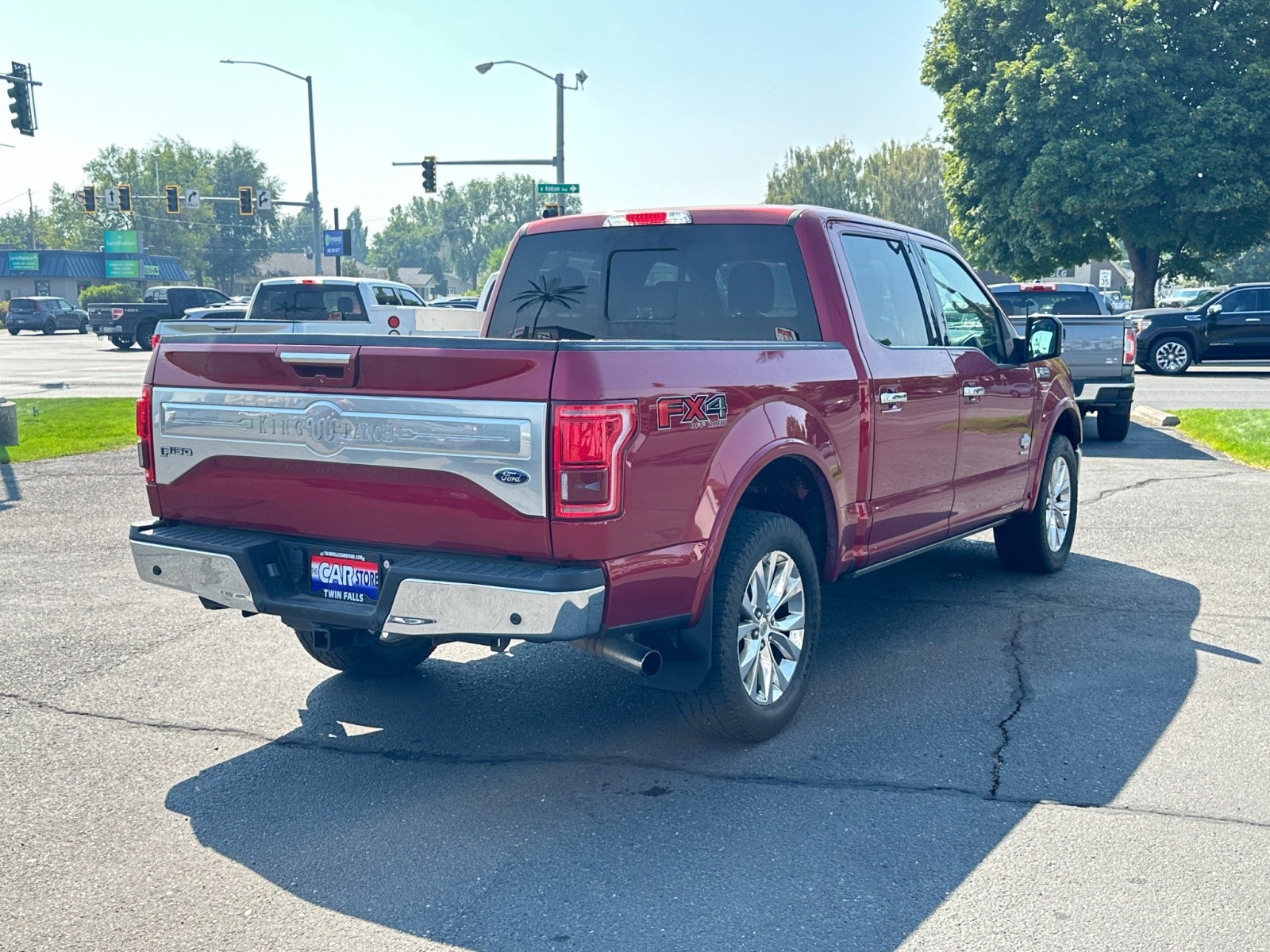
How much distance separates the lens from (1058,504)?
313 inches

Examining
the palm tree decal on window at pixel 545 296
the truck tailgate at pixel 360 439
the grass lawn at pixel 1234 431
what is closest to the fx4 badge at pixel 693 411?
the truck tailgate at pixel 360 439

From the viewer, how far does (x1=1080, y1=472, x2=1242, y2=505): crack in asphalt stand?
35.1 feet

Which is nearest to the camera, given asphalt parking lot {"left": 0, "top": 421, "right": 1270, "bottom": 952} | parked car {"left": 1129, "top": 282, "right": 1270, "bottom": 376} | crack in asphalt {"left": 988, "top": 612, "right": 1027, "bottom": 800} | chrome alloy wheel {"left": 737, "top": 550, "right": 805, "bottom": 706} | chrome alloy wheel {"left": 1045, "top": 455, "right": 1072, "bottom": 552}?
asphalt parking lot {"left": 0, "top": 421, "right": 1270, "bottom": 952}

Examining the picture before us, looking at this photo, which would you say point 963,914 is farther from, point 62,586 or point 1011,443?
point 62,586

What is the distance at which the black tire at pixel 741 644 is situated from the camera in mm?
4555

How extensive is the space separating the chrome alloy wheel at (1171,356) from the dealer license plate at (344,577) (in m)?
23.9

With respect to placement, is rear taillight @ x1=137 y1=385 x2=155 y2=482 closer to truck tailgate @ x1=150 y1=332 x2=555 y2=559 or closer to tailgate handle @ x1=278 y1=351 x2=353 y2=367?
truck tailgate @ x1=150 y1=332 x2=555 y2=559

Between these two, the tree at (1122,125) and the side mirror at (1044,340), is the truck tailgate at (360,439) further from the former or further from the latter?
the tree at (1122,125)

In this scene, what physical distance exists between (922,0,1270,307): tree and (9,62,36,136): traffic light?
24.0 m

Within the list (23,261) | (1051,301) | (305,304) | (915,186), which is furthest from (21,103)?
(23,261)

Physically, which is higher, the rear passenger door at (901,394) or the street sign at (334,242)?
the street sign at (334,242)

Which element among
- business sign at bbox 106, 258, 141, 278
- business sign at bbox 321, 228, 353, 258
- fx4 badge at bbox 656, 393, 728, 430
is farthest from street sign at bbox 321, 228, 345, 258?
business sign at bbox 106, 258, 141, 278

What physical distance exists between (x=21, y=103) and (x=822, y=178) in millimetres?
71737

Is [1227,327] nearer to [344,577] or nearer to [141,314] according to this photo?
[344,577]
